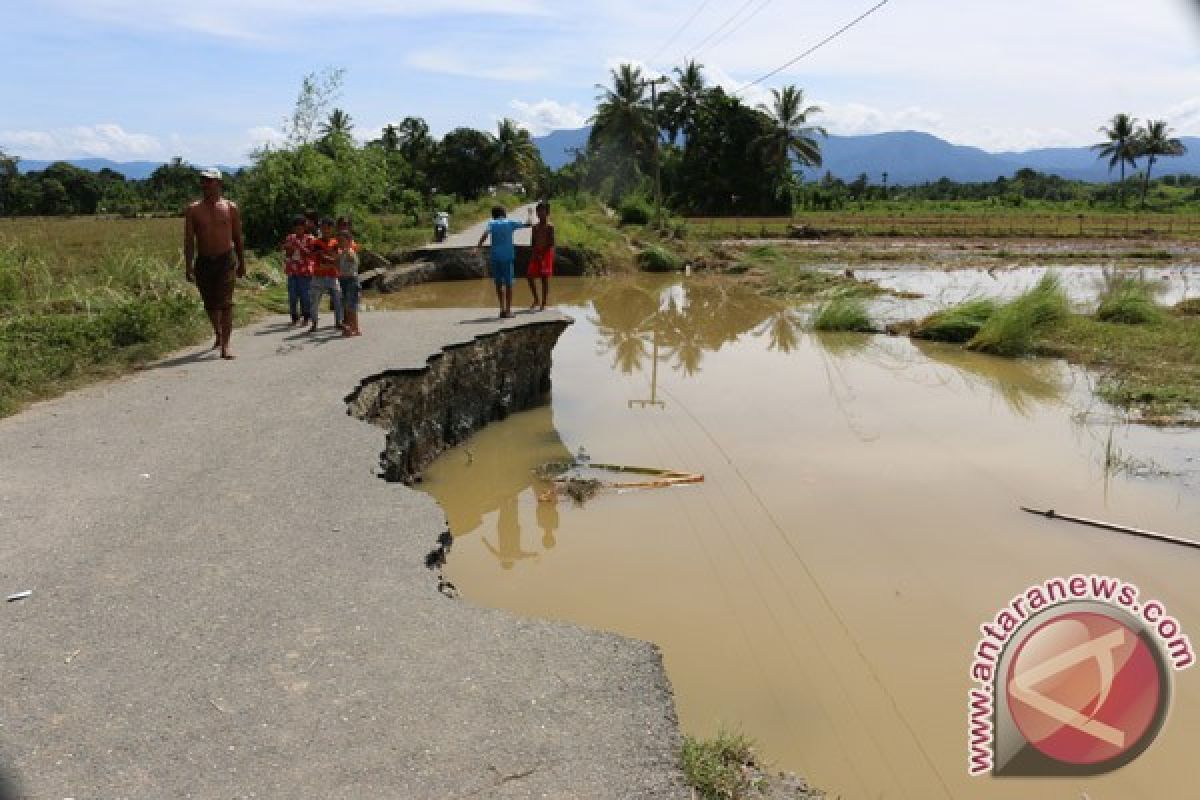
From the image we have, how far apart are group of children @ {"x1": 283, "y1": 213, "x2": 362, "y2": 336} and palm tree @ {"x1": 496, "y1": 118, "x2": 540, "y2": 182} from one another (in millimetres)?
43230

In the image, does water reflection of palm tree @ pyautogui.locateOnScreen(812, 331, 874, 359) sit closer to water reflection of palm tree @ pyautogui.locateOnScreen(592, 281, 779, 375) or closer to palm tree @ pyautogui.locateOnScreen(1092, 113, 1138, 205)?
water reflection of palm tree @ pyautogui.locateOnScreen(592, 281, 779, 375)

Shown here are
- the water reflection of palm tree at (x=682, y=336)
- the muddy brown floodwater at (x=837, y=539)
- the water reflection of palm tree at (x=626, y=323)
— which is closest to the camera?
the muddy brown floodwater at (x=837, y=539)

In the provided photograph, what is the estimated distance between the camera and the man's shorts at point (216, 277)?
27.2 ft

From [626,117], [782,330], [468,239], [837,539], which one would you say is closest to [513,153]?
[626,117]

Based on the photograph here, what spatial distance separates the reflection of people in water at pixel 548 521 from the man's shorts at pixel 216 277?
3.63m

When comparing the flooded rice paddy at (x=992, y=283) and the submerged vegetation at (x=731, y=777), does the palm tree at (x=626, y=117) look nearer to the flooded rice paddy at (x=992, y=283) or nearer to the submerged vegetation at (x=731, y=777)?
the flooded rice paddy at (x=992, y=283)

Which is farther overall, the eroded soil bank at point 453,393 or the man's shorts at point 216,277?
the man's shorts at point 216,277

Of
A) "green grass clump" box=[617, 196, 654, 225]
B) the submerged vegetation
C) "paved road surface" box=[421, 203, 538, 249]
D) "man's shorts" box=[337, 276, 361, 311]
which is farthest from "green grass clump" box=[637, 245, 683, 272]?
the submerged vegetation

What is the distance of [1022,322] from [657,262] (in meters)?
13.0

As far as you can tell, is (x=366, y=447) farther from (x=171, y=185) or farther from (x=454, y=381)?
(x=171, y=185)

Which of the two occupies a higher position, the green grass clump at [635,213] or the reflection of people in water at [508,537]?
the green grass clump at [635,213]

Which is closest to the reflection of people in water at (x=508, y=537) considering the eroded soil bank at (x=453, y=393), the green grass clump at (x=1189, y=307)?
the eroded soil bank at (x=453, y=393)

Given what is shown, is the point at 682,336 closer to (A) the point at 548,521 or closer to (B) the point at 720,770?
(A) the point at 548,521

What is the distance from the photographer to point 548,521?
6.95 m
